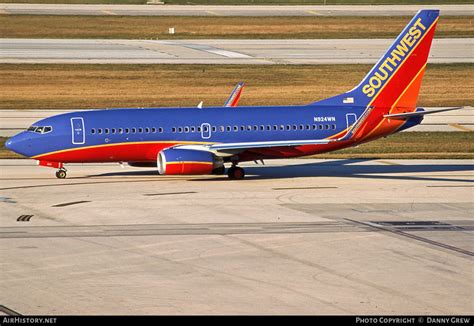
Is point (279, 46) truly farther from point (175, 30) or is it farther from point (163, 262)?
point (163, 262)

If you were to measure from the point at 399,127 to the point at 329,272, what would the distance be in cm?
2272

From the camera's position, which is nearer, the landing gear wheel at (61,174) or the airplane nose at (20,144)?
the airplane nose at (20,144)

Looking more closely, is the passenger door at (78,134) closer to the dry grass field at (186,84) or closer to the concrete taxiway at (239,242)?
the concrete taxiway at (239,242)

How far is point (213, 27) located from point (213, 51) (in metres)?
17.6

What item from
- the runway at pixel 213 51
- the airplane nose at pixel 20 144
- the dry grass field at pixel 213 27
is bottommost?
the airplane nose at pixel 20 144

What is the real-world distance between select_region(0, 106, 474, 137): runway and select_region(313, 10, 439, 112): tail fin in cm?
1605

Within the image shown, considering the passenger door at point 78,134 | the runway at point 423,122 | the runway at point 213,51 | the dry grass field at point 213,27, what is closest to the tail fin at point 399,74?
the passenger door at point 78,134

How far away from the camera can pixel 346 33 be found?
119 m

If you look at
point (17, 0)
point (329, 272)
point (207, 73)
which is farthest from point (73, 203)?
point (17, 0)

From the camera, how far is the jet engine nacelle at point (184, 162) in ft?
162

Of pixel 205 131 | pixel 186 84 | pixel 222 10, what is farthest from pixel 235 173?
pixel 222 10

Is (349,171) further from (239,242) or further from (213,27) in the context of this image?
(213,27)

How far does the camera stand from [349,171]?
2173 inches

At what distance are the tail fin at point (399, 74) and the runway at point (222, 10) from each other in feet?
258
